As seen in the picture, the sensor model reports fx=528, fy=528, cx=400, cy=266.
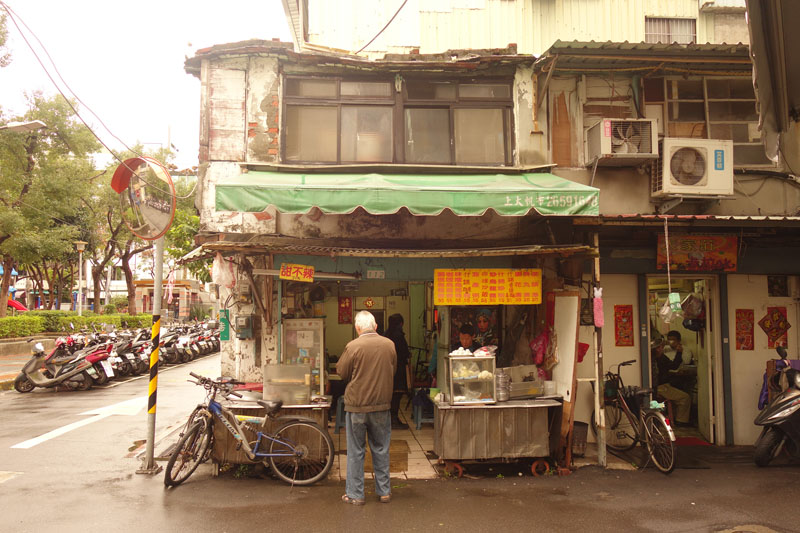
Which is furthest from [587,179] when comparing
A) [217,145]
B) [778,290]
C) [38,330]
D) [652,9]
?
[38,330]

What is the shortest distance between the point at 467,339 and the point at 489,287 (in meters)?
1.27

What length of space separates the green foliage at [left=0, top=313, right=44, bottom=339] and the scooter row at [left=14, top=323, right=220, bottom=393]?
17.9 ft

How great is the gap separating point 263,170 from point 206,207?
3.43 ft

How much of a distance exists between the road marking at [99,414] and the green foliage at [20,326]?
35.2 ft

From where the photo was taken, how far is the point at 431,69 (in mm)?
8500

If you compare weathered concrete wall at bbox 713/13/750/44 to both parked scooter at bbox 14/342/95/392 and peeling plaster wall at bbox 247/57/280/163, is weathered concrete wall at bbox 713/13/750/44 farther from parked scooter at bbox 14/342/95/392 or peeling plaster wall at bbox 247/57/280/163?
parked scooter at bbox 14/342/95/392

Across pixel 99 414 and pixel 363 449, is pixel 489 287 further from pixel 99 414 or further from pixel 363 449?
pixel 99 414

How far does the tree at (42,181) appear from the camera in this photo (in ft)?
65.6

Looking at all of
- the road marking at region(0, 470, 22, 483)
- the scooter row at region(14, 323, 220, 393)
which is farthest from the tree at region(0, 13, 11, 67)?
the road marking at region(0, 470, 22, 483)

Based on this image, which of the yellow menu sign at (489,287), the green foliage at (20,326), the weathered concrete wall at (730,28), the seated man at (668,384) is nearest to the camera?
the yellow menu sign at (489,287)

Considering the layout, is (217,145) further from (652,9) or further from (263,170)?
(652,9)

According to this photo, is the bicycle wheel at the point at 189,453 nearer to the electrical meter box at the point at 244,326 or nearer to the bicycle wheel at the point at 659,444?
the electrical meter box at the point at 244,326

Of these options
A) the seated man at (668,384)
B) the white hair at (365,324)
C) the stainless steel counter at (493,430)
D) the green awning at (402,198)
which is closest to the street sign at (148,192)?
the green awning at (402,198)

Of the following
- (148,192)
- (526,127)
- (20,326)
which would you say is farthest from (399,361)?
(20,326)
